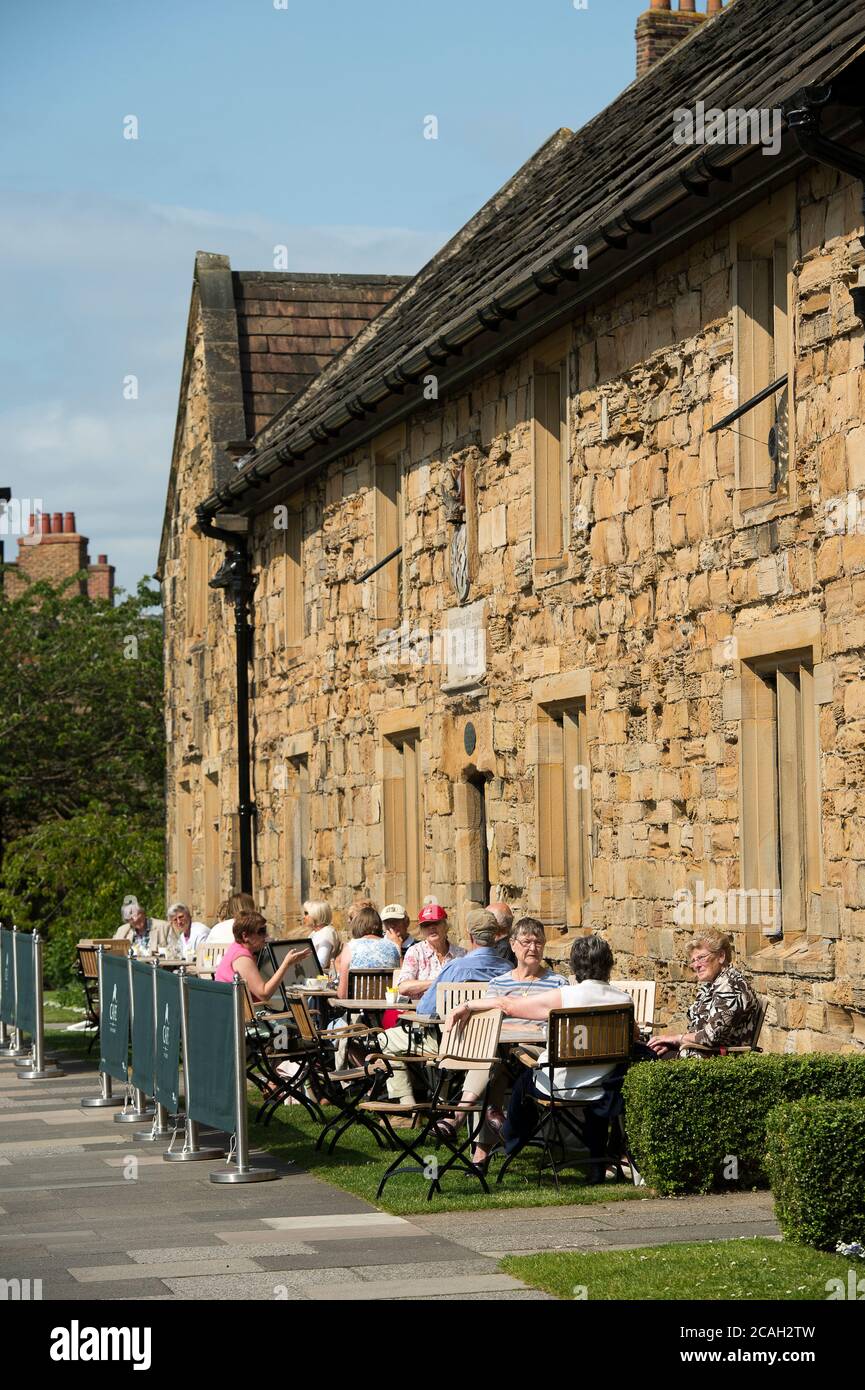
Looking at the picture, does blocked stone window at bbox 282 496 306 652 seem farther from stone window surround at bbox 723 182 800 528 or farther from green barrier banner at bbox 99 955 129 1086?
stone window surround at bbox 723 182 800 528

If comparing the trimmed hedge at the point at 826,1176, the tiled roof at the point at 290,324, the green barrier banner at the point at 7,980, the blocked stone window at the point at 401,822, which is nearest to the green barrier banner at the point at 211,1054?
the trimmed hedge at the point at 826,1176

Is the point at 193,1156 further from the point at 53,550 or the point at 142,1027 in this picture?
the point at 53,550

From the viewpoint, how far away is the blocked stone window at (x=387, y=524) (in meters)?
18.5

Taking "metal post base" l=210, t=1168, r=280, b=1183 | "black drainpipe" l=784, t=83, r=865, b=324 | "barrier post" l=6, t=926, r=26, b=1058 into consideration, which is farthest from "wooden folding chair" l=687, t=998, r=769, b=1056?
"barrier post" l=6, t=926, r=26, b=1058

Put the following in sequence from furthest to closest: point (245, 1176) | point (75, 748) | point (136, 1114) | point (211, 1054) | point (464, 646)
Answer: point (75, 748) < point (464, 646) < point (136, 1114) < point (211, 1054) < point (245, 1176)

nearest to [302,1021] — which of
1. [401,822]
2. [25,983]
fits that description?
[401,822]

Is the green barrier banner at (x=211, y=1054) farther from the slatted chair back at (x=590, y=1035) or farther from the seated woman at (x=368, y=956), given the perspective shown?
the seated woman at (x=368, y=956)

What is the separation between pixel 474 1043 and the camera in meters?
10.2

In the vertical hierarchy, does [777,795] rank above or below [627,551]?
below

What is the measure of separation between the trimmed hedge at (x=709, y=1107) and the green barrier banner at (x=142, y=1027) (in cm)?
405

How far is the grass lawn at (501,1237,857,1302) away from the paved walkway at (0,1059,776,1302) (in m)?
0.19

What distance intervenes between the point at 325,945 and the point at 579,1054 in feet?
22.5
